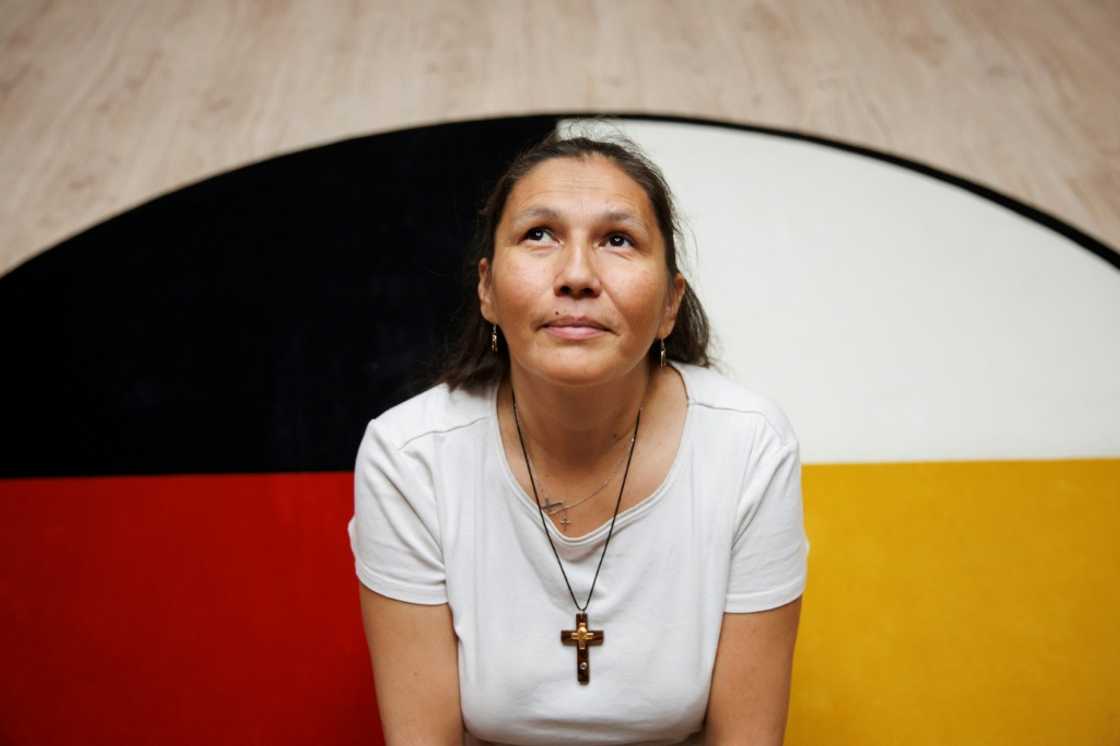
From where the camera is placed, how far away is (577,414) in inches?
60.1

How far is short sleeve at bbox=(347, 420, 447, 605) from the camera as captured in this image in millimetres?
1528

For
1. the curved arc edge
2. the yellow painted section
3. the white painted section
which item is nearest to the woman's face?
the yellow painted section

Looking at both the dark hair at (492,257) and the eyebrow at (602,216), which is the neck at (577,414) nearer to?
the dark hair at (492,257)

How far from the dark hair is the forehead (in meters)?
0.02

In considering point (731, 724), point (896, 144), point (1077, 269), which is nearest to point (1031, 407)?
point (1077, 269)

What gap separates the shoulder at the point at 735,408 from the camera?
1.57 m

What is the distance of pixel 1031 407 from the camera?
2691mm

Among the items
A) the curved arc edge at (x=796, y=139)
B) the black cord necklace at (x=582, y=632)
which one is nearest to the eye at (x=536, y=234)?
the black cord necklace at (x=582, y=632)

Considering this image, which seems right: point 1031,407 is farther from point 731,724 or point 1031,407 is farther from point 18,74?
point 18,74

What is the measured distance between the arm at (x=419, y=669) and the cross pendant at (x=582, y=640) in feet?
0.59

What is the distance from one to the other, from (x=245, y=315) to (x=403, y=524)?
160 cm

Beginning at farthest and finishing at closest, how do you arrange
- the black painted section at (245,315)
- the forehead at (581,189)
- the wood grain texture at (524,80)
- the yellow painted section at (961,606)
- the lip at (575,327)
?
the wood grain texture at (524,80) < the black painted section at (245,315) < the yellow painted section at (961,606) < the forehead at (581,189) < the lip at (575,327)

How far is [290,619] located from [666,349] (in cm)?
104

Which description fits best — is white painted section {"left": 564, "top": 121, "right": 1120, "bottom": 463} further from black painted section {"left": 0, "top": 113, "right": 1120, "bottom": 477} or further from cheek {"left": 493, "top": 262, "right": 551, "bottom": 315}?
cheek {"left": 493, "top": 262, "right": 551, "bottom": 315}
